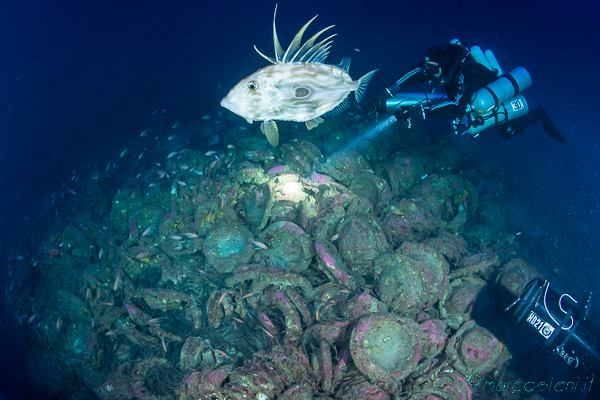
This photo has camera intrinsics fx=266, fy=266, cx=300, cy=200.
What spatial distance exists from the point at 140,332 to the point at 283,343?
9.12ft

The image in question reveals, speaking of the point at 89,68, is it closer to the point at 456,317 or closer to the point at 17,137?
the point at 17,137

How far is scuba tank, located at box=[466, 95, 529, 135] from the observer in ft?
22.2

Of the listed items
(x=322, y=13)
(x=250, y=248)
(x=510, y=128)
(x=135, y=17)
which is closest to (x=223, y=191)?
(x=250, y=248)

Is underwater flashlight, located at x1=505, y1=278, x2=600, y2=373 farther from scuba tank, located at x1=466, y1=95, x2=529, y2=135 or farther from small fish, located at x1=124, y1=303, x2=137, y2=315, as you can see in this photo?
small fish, located at x1=124, y1=303, x2=137, y2=315

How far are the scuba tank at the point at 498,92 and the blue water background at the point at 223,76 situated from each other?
4.61m

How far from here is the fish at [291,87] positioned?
8.57ft

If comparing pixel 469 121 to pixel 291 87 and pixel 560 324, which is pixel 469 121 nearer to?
pixel 560 324

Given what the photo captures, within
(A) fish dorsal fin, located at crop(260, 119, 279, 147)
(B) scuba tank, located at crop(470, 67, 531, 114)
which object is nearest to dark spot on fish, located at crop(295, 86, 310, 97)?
(A) fish dorsal fin, located at crop(260, 119, 279, 147)

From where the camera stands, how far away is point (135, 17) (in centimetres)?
2847

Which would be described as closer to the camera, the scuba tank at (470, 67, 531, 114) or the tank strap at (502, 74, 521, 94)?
the scuba tank at (470, 67, 531, 114)

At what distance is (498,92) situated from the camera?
7059mm

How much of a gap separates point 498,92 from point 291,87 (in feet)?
23.2

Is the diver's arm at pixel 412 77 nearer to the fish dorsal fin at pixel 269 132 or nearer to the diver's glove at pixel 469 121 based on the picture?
the diver's glove at pixel 469 121

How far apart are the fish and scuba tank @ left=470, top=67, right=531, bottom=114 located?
17.7 ft
